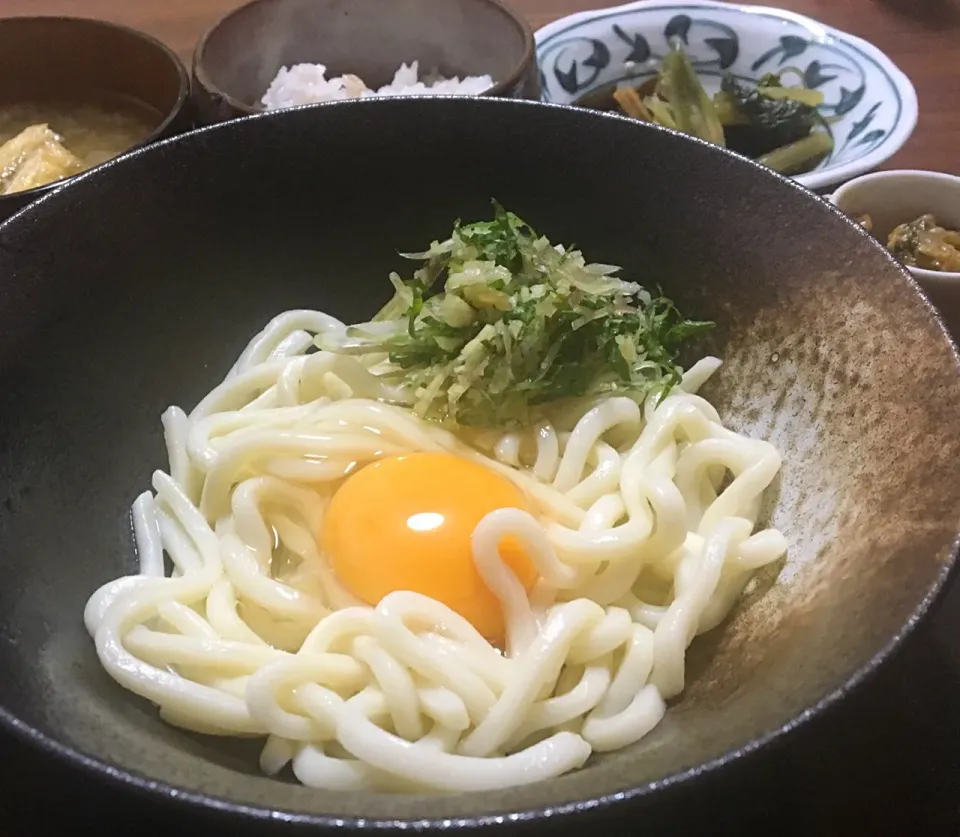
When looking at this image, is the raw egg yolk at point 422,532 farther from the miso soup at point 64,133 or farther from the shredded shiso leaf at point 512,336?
the miso soup at point 64,133

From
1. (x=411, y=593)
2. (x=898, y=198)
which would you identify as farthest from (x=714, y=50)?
(x=411, y=593)

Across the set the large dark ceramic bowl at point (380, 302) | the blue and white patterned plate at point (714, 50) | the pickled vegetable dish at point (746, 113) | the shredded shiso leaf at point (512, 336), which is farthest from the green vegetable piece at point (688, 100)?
the shredded shiso leaf at point (512, 336)

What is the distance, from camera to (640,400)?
1777 millimetres

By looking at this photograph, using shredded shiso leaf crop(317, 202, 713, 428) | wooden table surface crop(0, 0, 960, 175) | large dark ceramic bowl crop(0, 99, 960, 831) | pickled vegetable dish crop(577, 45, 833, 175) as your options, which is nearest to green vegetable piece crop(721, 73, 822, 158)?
pickled vegetable dish crop(577, 45, 833, 175)

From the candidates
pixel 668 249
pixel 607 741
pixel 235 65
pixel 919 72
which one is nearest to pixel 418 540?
pixel 607 741

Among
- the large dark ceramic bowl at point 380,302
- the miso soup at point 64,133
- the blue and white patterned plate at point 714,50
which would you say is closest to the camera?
the large dark ceramic bowl at point 380,302

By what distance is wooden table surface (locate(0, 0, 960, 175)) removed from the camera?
2961 mm

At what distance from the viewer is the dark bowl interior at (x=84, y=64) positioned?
7.86ft

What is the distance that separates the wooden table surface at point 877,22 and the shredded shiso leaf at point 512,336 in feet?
5.21

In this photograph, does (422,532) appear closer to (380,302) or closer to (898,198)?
(380,302)

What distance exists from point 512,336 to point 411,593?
1.61 feet

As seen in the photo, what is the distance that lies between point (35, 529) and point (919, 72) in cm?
298

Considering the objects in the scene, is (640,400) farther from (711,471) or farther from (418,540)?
(418,540)

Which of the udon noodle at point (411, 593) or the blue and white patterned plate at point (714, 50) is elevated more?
the blue and white patterned plate at point (714, 50)
